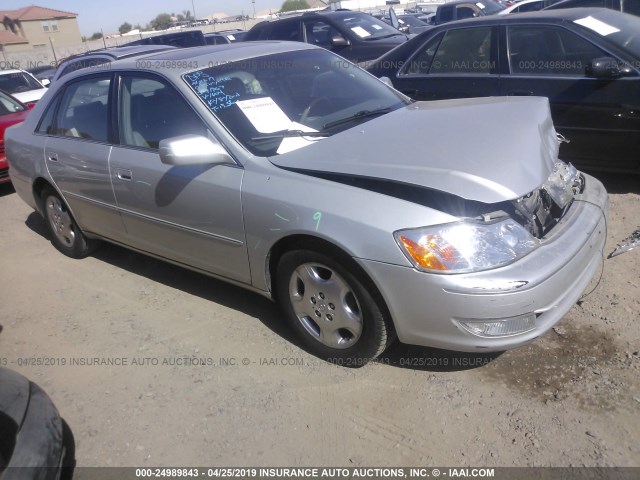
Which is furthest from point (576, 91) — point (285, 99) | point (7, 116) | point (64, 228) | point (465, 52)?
point (7, 116)

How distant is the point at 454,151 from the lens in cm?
283

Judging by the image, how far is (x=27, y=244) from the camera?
5520mm

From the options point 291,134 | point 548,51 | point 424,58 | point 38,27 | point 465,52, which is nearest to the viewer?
point 291,134

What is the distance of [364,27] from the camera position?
32.0ft

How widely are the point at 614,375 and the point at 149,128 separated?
10.1ft

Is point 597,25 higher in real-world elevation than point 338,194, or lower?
higher

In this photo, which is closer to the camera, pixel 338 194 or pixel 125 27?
pixel 338 194

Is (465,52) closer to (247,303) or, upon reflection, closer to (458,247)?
(247,303)

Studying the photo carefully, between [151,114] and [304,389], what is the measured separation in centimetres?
205

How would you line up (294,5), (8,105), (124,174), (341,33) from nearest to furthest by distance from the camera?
(124,174) → (8,105) → (341,33) → (294,5)

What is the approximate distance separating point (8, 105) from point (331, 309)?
732 cm

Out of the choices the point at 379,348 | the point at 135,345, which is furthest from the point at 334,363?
the point at 135,345

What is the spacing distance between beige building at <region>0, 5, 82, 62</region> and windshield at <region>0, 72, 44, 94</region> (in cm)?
4938

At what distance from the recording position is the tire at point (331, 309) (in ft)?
9.12
